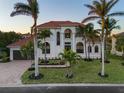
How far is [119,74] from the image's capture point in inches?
1017

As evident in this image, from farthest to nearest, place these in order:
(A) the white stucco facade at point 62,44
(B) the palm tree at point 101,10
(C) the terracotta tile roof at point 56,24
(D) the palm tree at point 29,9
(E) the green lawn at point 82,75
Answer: (A) the white stucco facade at point 62,44, (C) the terracotta tile roof at point 56,24, (B) the palm tree at point 101,10, (D) the palm tree at point 29,9, (E) the green lawn at point 82,75

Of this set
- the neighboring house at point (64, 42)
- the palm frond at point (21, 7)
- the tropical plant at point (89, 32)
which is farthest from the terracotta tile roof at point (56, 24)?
the palm frond at point (21, 7)

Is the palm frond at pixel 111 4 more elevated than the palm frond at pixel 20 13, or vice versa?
the palm frond at pixel 111 4

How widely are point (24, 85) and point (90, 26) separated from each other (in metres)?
18.1

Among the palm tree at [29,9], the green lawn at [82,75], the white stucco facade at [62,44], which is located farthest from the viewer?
the white stucco facade at [62,44]

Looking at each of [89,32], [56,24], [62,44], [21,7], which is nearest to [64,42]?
[62,44]

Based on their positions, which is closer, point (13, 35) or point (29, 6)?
point (29, 6)

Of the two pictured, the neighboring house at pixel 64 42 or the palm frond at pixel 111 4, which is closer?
the palm frond at pixel 111 4

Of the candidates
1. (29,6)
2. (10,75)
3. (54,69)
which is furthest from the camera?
(54,69)

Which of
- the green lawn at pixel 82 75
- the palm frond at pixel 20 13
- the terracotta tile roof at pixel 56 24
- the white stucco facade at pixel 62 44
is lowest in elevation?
the green lawn at pixel 82 75

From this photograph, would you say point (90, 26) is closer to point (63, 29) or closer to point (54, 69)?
point (63, 29)

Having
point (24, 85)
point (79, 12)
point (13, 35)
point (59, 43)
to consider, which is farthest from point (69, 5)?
point (13, 35)

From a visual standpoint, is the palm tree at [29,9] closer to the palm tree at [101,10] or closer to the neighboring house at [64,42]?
the palm tree at [101,10]

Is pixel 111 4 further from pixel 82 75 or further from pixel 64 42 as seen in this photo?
pixel 64 42
